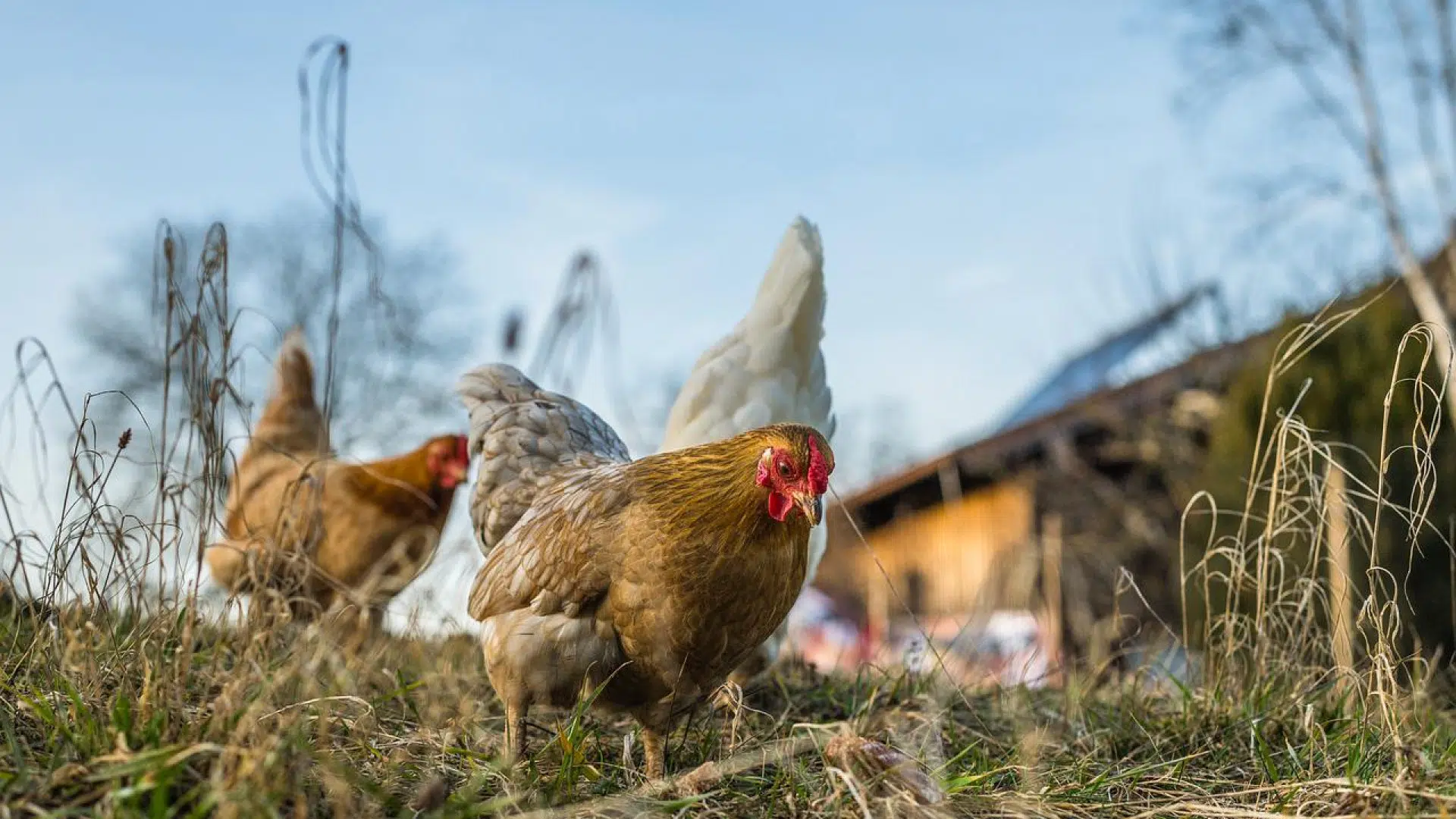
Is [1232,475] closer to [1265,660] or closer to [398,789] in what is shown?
[1265,660]

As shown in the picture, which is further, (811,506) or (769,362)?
(769,362)

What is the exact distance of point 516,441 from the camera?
3.54 metres

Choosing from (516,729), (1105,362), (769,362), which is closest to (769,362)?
(769,362)

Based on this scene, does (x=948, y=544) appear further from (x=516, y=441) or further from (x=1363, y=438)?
(x=516, y=441)

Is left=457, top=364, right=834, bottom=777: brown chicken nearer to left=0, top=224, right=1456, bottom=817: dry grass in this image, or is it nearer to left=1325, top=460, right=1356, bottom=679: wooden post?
left=0, top=224, right=1456, bottom=817: dry grass

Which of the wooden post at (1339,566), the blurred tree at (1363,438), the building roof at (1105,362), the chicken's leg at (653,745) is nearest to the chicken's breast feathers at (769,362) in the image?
the chicken's leg at (653,745)

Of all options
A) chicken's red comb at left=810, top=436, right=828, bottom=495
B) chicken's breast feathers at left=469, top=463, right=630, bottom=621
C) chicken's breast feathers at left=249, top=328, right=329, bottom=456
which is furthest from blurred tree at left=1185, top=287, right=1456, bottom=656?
chicken's breast feathers at left=249, top=328, right=329, bottom=456

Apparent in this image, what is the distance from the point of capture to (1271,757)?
272 centimetres

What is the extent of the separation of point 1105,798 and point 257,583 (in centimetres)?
191

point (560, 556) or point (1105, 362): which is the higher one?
point (1105, 362)

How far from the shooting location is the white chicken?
421cm

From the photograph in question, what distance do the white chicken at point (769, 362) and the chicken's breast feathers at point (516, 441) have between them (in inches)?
19.0

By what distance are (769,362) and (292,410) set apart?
3152 mm

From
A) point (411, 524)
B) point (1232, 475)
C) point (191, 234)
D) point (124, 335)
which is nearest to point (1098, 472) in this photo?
point (1232, 475)
